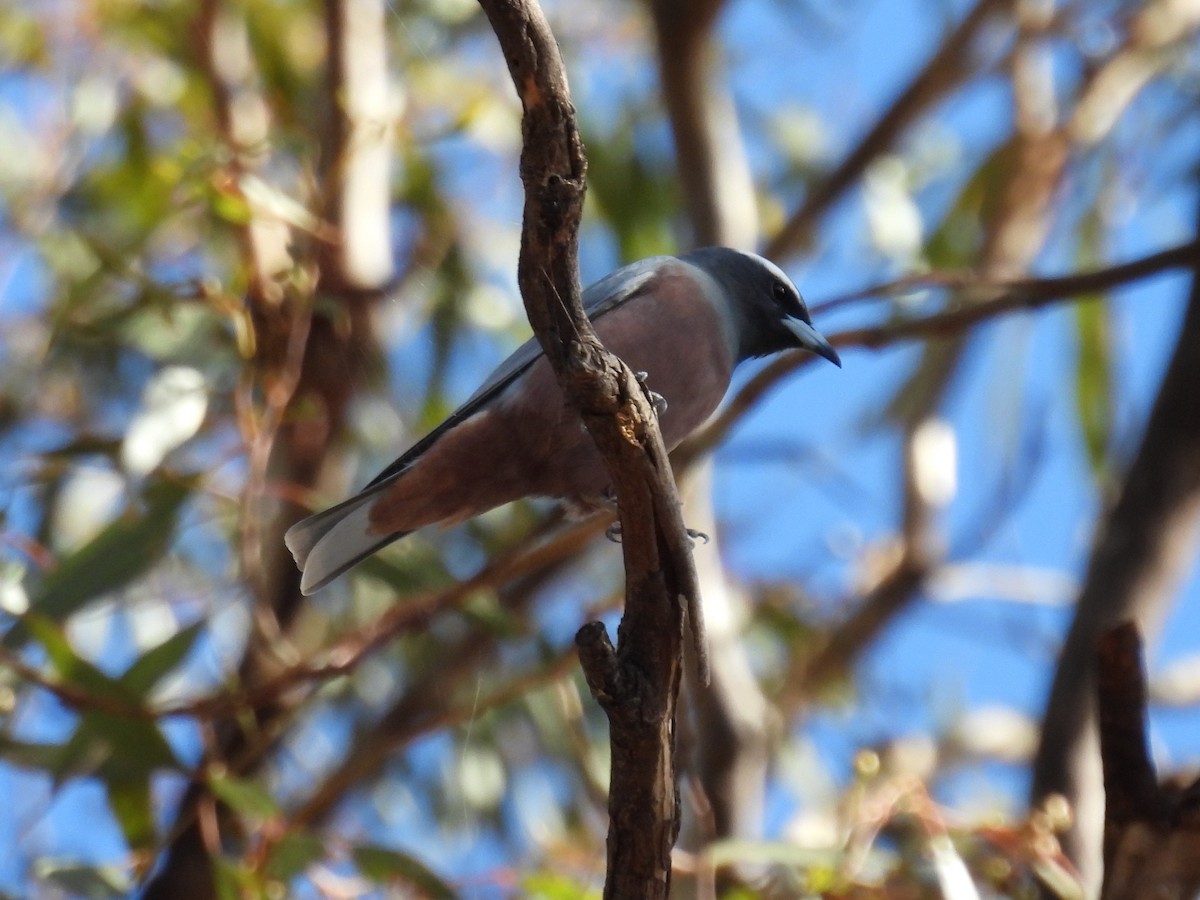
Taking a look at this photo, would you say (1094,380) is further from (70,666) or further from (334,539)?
(70,666)

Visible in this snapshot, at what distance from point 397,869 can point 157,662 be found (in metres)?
0.74

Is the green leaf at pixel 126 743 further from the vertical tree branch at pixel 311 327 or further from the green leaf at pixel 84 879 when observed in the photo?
the vertical tree branch at pixel 311 327

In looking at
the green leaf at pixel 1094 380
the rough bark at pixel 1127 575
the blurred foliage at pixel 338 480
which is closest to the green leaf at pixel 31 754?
the blurred foliage at pixel 338 480

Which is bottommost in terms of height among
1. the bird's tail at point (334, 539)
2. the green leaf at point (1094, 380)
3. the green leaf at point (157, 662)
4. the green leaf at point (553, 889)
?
the green leaf at point (1094, 380)

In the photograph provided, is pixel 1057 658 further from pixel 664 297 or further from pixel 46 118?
pixel 46 118

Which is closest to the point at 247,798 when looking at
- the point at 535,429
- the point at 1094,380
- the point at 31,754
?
the point at 31,754

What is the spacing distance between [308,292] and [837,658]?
97.0 inches

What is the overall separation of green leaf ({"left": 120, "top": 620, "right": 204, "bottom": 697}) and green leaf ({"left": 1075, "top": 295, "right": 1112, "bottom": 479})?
10.0 feet

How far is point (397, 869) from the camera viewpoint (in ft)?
10.7

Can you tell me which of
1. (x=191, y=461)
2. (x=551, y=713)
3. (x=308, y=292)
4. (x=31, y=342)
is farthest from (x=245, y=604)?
(x=31, y=342)

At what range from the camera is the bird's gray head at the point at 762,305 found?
Answer: 3307mm

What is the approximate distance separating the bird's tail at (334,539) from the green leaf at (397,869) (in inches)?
30.1

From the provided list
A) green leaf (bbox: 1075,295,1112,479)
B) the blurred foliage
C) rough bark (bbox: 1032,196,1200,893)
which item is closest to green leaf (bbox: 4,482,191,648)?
the blurred foliage

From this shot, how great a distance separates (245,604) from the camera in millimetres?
4805
